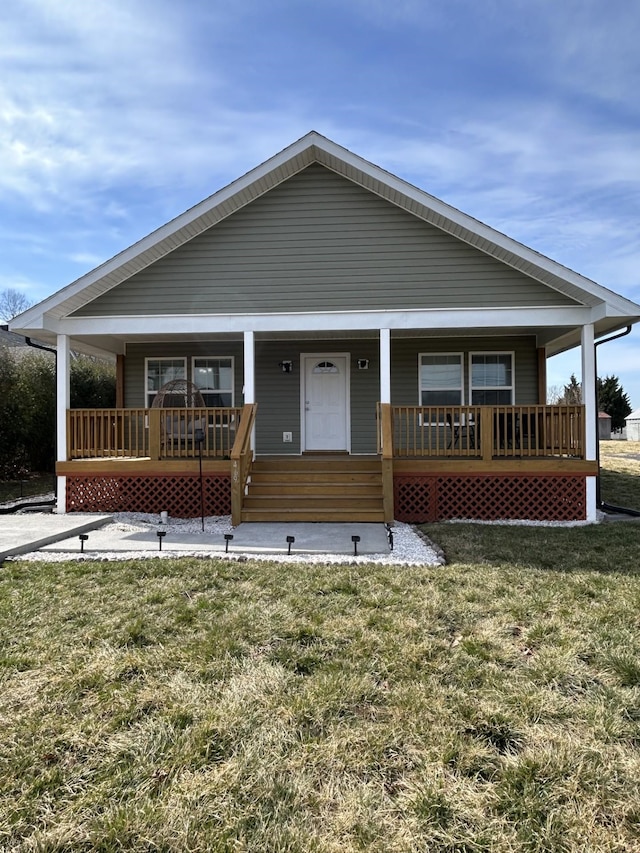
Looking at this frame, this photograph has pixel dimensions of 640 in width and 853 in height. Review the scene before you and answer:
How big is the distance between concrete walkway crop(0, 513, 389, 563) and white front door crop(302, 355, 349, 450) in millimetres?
3456

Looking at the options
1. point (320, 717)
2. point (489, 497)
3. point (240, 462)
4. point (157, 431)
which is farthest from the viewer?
point (157, 431)

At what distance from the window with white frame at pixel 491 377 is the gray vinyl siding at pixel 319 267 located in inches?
86.2

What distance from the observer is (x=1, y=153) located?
31.9 ft

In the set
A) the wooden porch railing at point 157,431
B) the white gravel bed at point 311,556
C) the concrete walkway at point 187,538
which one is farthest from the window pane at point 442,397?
the white gravel bed at point 311,556

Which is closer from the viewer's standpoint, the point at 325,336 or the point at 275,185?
the point at 275,185

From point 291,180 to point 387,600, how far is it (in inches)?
298

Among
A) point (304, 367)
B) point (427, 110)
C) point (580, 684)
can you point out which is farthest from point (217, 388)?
point (580, 684)

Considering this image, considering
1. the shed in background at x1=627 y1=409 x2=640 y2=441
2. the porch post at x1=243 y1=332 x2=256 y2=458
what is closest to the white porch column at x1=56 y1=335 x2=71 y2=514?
the porch post at x1=243 y1=332 x2=256 y2=458

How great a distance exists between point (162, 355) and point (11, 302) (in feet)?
106

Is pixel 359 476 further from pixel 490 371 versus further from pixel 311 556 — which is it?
pixel 490 371

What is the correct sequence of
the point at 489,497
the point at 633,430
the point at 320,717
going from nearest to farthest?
the point at 320,717 < the point at 489,497 < the point at 633,430

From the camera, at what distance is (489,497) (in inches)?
325

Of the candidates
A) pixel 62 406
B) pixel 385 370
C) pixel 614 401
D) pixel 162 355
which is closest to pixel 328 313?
pixel 385 370

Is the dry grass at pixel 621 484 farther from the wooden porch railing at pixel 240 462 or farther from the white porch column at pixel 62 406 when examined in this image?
the white porch column at pixel 62 406
